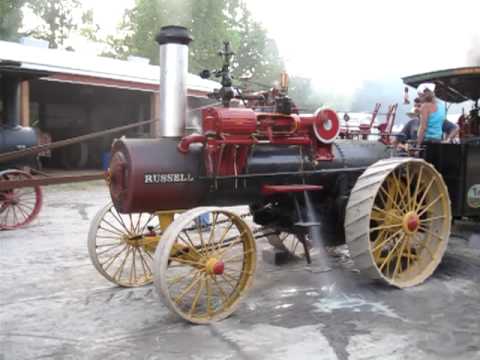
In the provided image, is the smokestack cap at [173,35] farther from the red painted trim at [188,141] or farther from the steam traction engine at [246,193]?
the red painted trim at [188,141]

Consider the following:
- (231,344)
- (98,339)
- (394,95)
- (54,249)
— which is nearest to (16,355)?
(98,339)

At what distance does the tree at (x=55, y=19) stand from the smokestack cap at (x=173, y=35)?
3020 cm

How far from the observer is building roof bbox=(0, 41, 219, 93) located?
13203mm

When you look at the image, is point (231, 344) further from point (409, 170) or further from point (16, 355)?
point (409, 170)

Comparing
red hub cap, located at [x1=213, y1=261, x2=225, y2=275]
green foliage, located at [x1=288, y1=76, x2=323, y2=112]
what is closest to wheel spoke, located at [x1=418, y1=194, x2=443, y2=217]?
red hub cap, located at [x1=213, y1=261, x2=225, y2=275]

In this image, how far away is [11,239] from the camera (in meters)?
6.25

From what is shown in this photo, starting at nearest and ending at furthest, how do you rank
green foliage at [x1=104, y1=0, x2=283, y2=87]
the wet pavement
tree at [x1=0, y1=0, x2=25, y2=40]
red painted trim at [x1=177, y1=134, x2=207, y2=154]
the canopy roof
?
the wet pavement → red painted trim at [x1=177, y1=134, x2=207, y2=154] → the canopy roof → tree at [x1=0, y1=0, x2=25, y2=40] → green foliage at [x1=104, y1=0, x2=283, y2=87]

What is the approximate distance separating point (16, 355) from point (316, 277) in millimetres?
2440

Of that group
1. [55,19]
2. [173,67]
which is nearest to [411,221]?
[173,67]

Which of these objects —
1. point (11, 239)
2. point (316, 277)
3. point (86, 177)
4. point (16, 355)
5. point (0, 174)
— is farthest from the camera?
point (0, 174)

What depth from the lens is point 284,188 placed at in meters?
4.11

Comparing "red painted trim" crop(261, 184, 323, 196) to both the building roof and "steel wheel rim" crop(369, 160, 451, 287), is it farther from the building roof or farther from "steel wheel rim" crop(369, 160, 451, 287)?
the building roof

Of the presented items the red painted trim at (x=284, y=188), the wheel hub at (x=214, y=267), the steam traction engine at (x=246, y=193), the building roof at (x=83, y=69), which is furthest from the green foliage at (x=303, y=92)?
the wheel hub at (x=214, y=267)

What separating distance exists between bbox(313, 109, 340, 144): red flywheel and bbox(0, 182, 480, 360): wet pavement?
3.22 ft
